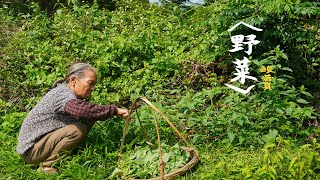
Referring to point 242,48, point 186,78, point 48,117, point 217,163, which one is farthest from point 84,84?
point 242,48

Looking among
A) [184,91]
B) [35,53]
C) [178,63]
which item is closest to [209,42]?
[178,63]

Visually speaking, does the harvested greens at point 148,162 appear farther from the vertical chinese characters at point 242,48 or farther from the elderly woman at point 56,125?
the vertical chinese characters at point 242,48

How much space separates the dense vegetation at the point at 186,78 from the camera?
379cm

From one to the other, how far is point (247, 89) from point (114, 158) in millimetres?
1719

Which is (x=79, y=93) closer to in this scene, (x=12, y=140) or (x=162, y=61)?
(x=12, y=140)

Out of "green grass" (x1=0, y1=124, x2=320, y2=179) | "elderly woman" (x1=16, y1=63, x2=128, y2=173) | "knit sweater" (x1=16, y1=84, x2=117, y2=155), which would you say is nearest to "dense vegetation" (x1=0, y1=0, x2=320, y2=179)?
"green grass" (x1=0, y1=124, x2=320, y2=179)

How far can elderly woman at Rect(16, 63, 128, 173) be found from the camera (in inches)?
145

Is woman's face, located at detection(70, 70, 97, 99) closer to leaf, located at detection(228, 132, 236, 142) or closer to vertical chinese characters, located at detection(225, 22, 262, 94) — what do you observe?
leaf, located at detection(228, 132, 236, 142)

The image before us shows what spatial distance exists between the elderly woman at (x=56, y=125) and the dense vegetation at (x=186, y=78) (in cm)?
14

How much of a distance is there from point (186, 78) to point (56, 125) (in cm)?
214

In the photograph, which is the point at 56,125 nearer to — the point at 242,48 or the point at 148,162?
the point at 148,162

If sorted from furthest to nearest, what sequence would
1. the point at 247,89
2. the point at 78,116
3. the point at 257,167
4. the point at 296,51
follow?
the point at 296,51 → the point at 247,89 → the point at 78,116 → the point at 257,167

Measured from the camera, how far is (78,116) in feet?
11.6

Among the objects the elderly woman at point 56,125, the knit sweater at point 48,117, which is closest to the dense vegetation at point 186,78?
the elderly woman at point 56,125
